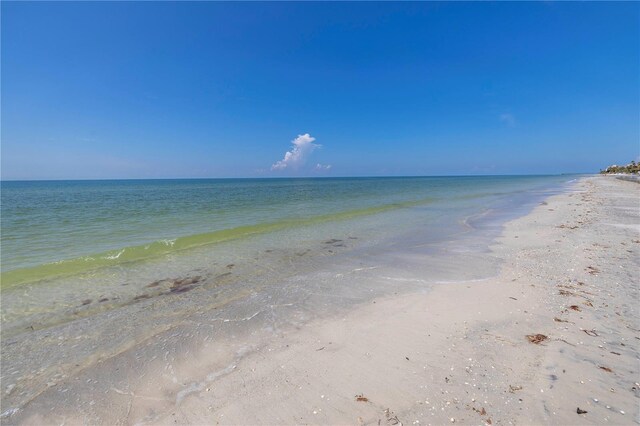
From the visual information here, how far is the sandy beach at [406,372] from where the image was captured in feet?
11.9

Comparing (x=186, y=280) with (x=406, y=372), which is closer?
(x=406, y=372)

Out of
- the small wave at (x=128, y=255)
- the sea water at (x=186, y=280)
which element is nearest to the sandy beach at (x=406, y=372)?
the sea water at (x=186, y=280)

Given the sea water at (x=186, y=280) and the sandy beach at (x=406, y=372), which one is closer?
the sandy beach at (x=406, y=372)

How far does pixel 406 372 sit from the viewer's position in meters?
4.30

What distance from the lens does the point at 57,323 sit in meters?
6.81

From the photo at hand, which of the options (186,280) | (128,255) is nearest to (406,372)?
(186,280)

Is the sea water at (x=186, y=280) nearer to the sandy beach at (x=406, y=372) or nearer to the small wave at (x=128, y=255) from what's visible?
the small wave at (x=128, y=255)

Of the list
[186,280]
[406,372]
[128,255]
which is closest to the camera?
[406,372]

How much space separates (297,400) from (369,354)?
1.48 meters

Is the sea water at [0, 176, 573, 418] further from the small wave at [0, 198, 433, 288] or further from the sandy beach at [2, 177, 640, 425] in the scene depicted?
the sandy beach at [2, 177, 640, 425]

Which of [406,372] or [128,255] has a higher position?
[406,372]

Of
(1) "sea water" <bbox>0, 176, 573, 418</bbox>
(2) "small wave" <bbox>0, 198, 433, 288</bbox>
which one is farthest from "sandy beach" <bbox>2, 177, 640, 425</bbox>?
(2) "small wave" <bbox>0, 198, 433, 288</bbox>

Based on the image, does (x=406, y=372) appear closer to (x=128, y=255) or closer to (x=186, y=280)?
(x=186, y=280)

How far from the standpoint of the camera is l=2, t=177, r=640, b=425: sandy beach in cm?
364
